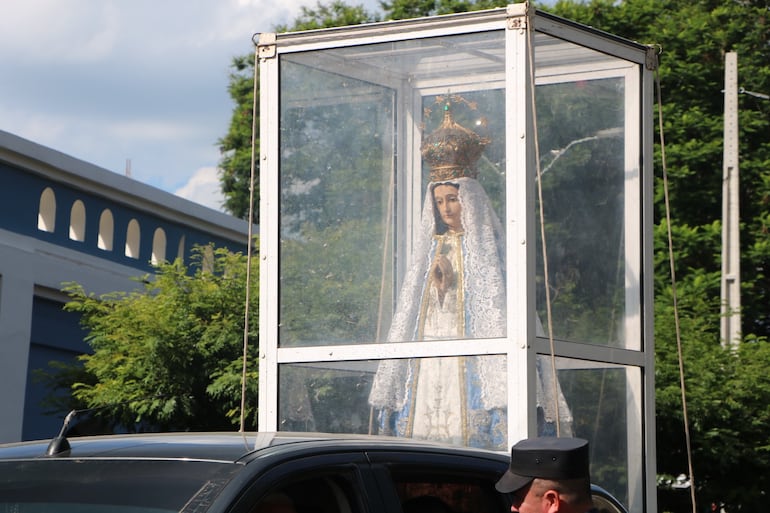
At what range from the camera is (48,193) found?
18.7m

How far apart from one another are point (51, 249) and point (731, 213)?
10.6 metres

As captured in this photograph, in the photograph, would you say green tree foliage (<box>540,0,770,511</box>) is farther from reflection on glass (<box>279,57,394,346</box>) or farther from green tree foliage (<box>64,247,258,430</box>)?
reflection on glass (<box>279,57,394,346</box>)

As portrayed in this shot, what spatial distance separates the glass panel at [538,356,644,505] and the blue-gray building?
35.4 ft

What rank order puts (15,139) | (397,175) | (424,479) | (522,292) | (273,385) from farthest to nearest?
(15,139) < (397,175) < (273,385) < (522,292) < (424,479)

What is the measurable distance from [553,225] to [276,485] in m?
5.07

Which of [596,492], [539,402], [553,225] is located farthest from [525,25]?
[596,492]

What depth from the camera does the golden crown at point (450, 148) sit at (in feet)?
27.5

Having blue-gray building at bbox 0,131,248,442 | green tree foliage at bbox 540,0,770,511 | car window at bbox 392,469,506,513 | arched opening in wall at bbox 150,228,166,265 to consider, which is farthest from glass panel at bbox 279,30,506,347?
arched opening in wall at bbox 150,228,166,265

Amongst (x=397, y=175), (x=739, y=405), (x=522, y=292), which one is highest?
(x=397, y=175)

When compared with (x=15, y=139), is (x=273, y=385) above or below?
below

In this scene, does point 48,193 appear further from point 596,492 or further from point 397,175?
point 596,492

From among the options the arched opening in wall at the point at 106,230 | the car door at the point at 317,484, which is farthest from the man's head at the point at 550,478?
the arched opening in wall at the point at 106,230

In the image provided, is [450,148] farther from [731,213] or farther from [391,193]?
[731,213]

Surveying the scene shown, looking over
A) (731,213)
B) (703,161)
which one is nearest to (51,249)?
(731,213)
